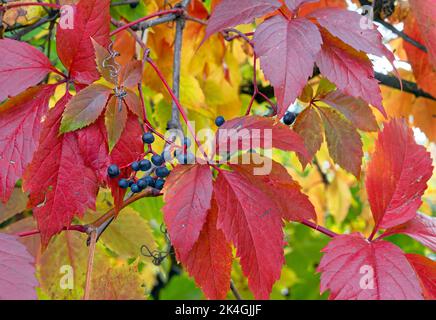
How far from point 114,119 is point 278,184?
0.60 feet

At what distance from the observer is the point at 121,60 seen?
1.04m

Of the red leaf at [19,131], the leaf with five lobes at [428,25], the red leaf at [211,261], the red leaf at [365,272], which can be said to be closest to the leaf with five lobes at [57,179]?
the red leaf at [19,131]

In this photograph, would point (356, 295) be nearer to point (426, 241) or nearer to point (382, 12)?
point (426, 241)

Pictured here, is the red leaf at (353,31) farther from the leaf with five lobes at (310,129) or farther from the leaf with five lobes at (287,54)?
the leaf with five lobes at (310,129)

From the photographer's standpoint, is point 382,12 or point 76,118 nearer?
point 76,118

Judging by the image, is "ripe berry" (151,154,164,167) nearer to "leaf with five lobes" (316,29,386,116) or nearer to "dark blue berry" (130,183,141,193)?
"dark blue berry" (130,183,141,193)

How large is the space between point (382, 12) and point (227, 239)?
2.18 ft

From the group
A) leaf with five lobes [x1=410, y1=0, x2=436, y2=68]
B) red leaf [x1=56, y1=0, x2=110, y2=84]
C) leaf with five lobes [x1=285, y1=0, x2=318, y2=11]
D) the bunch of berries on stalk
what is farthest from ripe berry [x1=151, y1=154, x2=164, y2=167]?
leaf with five lobes [x1=410, y1=0, x2=436, y2=68]

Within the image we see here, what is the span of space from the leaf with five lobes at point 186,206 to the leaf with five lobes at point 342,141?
27cm

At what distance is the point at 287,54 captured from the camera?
23.1 inches

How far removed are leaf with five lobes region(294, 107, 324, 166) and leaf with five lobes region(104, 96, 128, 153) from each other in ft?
0.83

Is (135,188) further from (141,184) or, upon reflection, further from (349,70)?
(349,70)

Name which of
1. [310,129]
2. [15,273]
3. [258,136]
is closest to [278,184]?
[258,136]

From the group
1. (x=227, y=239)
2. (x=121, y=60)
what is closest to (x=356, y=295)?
(x=227, y=239)
